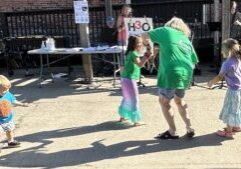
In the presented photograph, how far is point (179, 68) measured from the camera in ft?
20.8

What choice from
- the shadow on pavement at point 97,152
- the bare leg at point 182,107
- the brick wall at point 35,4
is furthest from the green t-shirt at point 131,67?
the brick wall at point 35,4

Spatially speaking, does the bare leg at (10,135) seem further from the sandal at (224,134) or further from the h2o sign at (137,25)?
the h2o sign at (137,25)

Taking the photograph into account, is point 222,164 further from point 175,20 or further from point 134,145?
point 175,20

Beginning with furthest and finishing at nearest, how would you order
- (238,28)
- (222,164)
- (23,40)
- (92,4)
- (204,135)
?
(92,4) → (23,40) → (238,28) → (204,135) → (222,164)

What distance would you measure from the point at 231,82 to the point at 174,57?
872 millimetres

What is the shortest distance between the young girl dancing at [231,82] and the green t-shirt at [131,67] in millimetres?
1163

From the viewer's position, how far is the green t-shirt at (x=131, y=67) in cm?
720

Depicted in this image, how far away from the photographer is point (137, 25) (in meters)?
9.89

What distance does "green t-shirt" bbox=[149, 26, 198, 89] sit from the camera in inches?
250

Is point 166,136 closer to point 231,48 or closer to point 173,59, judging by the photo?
point 173,59

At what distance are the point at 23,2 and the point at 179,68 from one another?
1090 centimetres

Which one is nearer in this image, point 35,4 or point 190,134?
point 190,134

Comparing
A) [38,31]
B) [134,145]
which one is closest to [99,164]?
[134,145]

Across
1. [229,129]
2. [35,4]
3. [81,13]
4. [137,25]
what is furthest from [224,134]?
[35,4]
